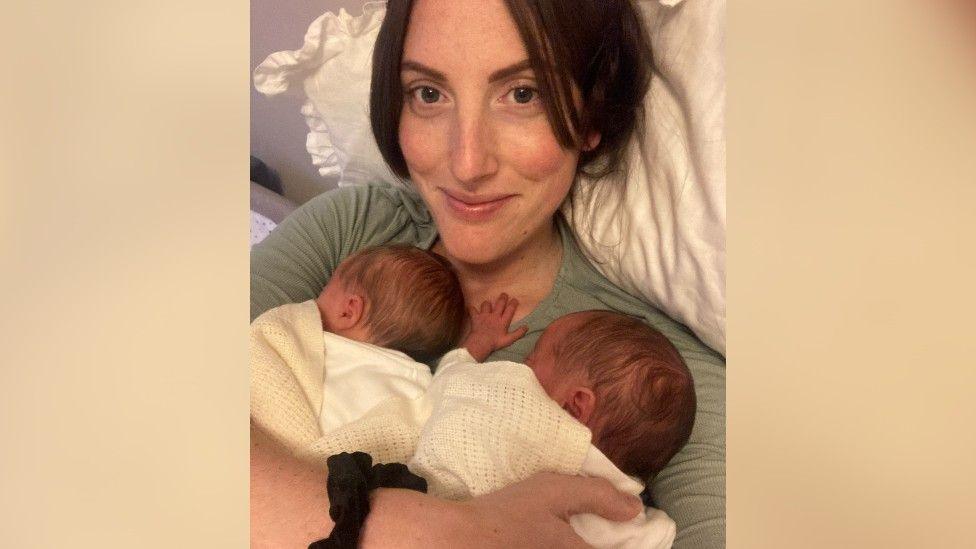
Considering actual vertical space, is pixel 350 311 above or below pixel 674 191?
below

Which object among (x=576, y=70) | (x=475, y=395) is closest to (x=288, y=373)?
(x=475, y=395)

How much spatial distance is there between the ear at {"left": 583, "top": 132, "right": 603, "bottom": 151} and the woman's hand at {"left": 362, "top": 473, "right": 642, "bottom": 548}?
340 mm

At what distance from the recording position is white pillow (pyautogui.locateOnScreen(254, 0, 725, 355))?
99 centimetres

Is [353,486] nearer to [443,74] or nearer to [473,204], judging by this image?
[473,204]

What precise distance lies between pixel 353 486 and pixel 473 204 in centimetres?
31

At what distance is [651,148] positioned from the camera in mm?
998

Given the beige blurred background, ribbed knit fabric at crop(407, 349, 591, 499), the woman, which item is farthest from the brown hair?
ribbed knit fabric at crop(407, 349, 591, 499)

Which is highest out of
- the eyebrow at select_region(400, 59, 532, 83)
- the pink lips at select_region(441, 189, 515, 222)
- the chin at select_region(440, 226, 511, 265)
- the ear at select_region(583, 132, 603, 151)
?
the eyebrow at select_region(400, 59, 532, 83)

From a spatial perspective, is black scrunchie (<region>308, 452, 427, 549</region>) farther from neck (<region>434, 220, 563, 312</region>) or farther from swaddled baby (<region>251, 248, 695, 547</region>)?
neck (<region>434, 220, 563, 312</region>)

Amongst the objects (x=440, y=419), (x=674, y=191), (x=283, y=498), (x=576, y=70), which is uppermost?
(x=576, y=70)

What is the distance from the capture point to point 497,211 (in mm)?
1002

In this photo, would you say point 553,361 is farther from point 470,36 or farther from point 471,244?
point 470,36

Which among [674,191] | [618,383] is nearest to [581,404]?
[618,383]
